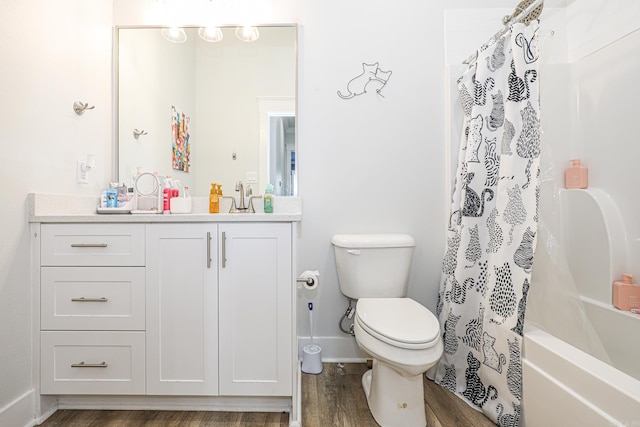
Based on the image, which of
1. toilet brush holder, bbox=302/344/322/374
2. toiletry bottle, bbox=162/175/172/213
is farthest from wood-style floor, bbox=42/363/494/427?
toiletry bottle, bbox=162/175/172/213

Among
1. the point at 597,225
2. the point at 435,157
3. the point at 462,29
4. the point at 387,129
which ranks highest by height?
the point at 462,29

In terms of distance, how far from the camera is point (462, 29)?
6.05ft

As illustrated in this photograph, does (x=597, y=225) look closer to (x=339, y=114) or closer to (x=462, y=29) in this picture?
(x=462, y=29)

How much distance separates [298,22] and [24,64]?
131cm

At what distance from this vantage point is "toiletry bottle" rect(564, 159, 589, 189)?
5.27 feet

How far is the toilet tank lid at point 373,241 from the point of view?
64.6 inches

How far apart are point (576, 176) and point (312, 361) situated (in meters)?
1.68

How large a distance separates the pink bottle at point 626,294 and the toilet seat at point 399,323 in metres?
0.80

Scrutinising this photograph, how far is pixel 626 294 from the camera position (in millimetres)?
1366

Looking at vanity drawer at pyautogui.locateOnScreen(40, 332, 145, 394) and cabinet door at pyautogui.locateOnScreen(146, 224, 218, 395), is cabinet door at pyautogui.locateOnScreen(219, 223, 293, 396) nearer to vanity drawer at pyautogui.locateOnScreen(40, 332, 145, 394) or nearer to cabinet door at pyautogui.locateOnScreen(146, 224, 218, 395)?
cabinet door at pyautogui.locateOnScreen(146, 224, 218, 395)

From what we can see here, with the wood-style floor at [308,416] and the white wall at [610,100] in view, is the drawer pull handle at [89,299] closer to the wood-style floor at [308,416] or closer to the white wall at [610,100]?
the wood-style floor at [308,416]

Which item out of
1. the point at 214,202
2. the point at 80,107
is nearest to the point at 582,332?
the point at 214,202

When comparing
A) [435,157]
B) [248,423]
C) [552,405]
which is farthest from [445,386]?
[435,157]

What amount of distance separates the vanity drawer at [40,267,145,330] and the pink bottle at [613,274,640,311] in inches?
80.1
